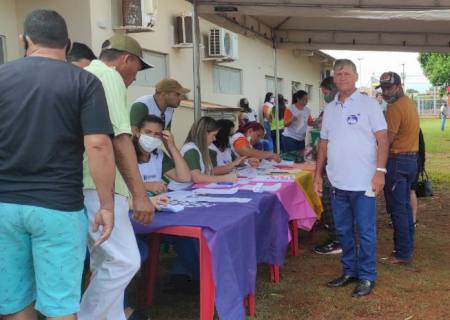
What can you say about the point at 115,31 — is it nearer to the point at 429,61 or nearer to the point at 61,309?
the point at 61,309

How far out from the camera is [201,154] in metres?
4.38

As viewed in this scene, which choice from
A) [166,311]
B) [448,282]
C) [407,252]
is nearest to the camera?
[166,311]

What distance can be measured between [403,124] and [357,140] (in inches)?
35.5

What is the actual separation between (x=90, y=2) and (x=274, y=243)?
4290 mm

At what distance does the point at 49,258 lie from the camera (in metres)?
1.93

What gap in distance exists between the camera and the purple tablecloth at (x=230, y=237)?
2.56 meters

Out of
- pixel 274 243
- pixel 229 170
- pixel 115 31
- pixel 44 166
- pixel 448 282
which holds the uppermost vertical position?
pixel 115 31

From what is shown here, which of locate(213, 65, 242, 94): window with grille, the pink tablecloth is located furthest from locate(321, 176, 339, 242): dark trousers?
locate(213, 65, 242, 94): window with grille

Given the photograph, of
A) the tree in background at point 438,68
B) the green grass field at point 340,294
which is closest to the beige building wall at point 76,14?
the green grass field at point 340,294

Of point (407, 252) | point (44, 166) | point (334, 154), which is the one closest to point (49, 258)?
point (44, 166)

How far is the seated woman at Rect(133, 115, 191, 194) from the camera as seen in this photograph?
3473mm

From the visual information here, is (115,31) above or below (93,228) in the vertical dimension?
above

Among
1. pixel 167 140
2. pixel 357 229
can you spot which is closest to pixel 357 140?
pixel 357 229

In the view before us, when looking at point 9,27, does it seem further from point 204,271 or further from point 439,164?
point 439,164
